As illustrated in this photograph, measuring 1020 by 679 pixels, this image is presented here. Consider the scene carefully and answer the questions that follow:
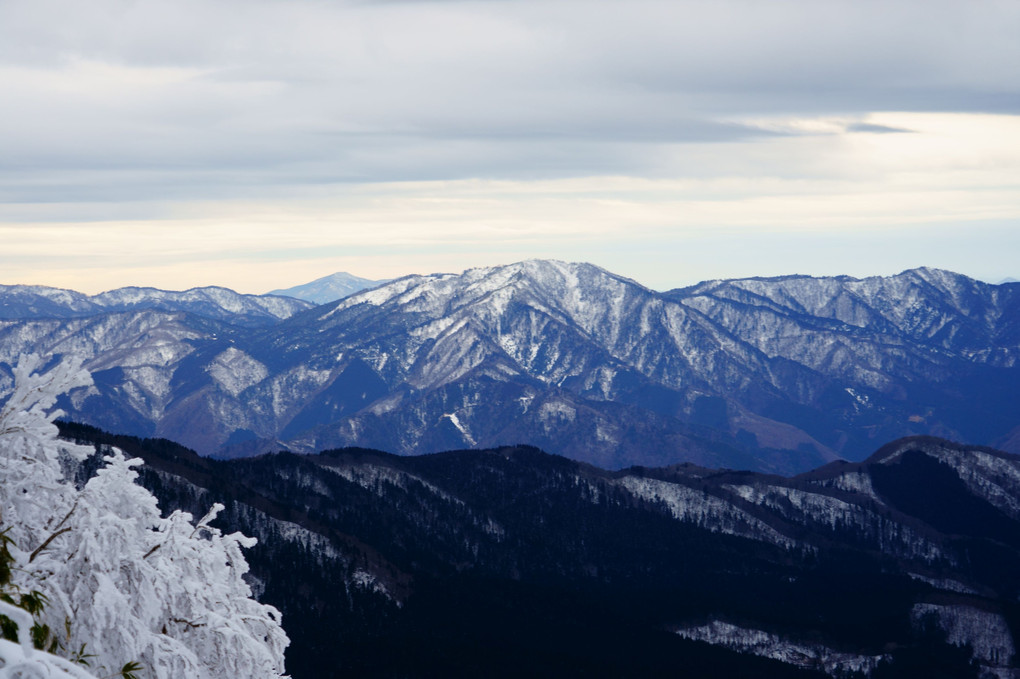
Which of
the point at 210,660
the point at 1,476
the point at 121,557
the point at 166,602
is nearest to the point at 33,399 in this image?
the point at 1,476

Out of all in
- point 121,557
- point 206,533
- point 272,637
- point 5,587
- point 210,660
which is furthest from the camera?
point 206,533

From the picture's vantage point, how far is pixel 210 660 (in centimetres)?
3070

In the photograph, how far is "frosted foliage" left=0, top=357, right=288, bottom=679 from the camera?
2681 centimetres

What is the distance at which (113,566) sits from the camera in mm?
27625

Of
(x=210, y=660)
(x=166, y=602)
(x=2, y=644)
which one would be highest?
(x=2, y=644)

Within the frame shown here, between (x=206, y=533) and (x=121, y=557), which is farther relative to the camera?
(x=206, y=533)

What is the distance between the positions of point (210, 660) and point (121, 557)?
4.93 m

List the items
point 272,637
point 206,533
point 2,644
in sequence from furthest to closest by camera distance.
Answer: point 206,533, point 272,637, point 2,644

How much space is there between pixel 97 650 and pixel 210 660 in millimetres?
4560

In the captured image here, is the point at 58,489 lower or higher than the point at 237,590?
higher

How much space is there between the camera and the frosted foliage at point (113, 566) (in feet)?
88.0

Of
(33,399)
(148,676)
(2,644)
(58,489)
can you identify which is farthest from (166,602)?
(2,644)

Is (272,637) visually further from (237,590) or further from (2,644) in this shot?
(2,644)

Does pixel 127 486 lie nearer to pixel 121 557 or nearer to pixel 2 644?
pixel 121 557
